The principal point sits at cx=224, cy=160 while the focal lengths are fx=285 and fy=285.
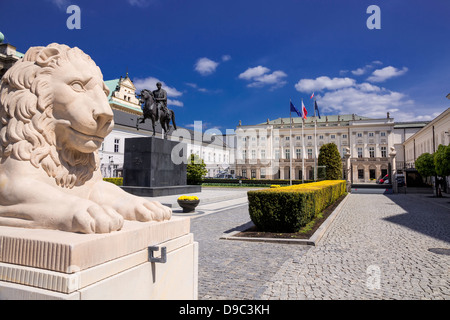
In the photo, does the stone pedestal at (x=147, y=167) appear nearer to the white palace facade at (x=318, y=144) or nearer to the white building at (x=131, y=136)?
the white building at (x=131, y=136)

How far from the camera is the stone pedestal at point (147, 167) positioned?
1591 centimetres

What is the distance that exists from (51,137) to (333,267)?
16.4 feet

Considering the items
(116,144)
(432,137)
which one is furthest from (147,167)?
(432,137)

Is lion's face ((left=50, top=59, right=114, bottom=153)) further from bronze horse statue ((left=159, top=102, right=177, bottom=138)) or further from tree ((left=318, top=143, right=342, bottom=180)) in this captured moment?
tree ((left=318, top=143, right=342, bottom=180))

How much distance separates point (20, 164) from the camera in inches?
84.5

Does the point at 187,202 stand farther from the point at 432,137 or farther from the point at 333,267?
the point at 432,137

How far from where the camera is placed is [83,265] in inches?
63.0

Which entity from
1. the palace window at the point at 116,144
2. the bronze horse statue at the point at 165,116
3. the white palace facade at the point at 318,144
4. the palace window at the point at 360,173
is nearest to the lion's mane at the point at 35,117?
the bronze horse statue at the point at 165,116

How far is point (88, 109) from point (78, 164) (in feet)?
1.76

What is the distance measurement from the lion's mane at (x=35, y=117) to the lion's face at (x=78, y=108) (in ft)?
0.18

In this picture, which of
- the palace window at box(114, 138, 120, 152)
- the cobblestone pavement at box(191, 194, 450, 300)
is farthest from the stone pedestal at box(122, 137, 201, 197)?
the palace window at box(114, 138, 120, 152)
